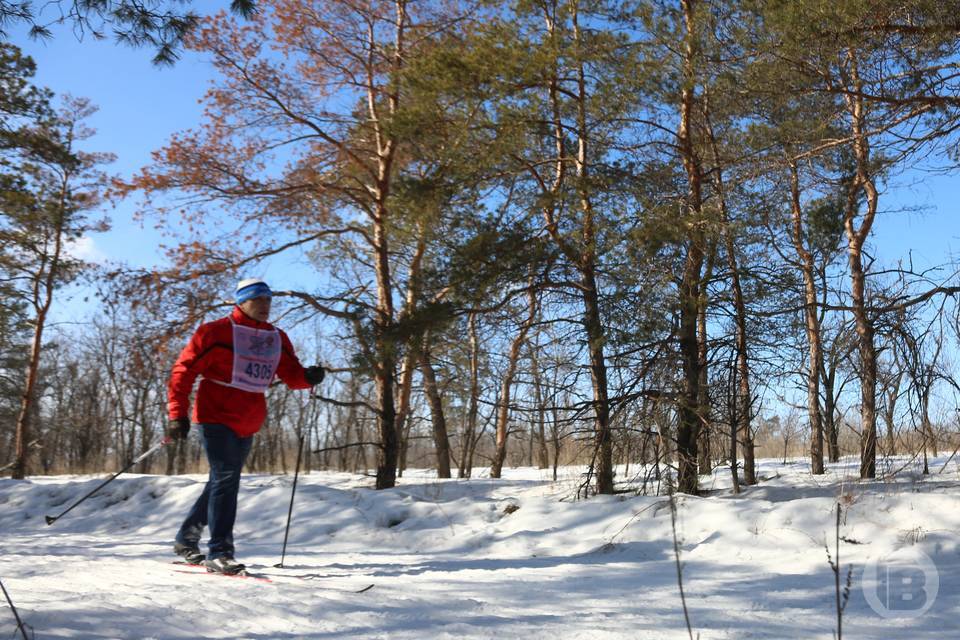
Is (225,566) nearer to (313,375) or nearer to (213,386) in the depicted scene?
(213,386)

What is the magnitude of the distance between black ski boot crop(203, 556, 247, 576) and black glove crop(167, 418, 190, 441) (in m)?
0.79

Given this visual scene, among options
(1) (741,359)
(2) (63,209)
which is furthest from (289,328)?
(2) (63,209)

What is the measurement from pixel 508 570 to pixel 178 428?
2288 mm

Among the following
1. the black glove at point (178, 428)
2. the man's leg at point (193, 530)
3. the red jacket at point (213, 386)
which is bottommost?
the man's leg at point (193, 530)

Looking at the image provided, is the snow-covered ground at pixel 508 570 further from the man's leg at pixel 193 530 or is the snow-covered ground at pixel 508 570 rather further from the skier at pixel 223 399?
the skier at pixel 223 399

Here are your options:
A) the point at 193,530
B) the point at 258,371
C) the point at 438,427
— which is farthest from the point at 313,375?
the point at 438,427

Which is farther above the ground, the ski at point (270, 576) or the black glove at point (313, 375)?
the black glove at point (313, 375)

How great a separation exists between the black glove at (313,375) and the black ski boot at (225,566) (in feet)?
4.36

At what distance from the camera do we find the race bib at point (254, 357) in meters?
4.76

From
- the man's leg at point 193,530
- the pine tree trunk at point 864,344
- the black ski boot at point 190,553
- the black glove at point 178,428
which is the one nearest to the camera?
the black glove at point 178,428

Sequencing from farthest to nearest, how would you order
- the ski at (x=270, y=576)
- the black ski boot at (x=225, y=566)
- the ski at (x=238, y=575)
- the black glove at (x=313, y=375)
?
the black glove at (x=313, y=375) < the black ski boot at (x=225, y=566) < the ski at (x=238, y=575) < the ski at (x=270, y=576)

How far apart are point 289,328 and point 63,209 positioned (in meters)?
8.56

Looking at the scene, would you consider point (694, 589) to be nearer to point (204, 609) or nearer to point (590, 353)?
point (204, 609)

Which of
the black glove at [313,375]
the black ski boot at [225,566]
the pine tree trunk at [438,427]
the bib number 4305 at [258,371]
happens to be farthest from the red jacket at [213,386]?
the pine tree trunk at [438,427]
